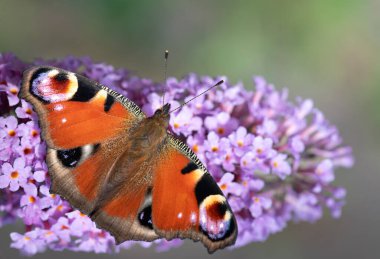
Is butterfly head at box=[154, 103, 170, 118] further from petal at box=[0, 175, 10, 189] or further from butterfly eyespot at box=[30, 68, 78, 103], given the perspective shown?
petal at box=[0, 175, 10, 189]

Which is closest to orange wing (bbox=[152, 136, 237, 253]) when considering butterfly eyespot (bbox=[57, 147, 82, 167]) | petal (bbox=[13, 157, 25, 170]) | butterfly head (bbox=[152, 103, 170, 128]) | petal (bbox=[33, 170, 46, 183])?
butterfly head (bbox=[152, 103, 170, 128])

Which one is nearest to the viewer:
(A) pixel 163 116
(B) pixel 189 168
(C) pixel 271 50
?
(B) pixel 189 168

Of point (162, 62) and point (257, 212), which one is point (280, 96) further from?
point (162, 62)

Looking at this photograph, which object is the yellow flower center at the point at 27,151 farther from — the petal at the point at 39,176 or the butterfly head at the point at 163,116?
the butterfly head at the point at 163,116

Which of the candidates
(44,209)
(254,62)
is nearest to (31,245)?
(44,209)

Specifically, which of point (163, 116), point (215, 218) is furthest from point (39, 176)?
point (215, 218)

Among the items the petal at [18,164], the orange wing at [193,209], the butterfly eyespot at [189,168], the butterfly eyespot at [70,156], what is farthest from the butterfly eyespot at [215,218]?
the petal at [18,164]

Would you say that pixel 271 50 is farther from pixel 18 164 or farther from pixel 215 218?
pixel 18 164
